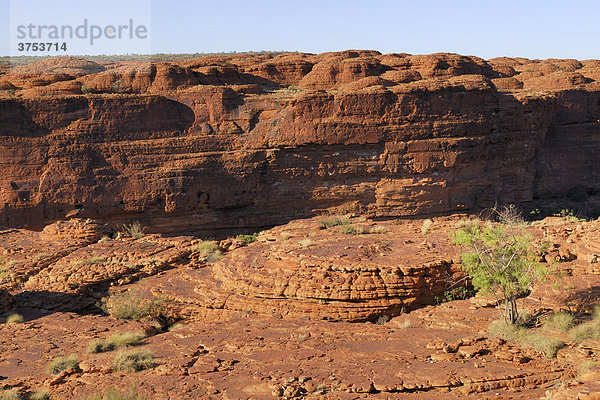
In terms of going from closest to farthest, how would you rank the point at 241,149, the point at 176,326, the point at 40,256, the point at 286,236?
the point at 176,326
the point at 286,236
the point at 40,256
the point at 241,149

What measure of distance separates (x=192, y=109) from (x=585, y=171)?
76.4 feet

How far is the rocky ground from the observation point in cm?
841

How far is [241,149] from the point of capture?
83.3 ft

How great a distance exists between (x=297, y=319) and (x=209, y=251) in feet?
19.0

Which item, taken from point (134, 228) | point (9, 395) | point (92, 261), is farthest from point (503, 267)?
point (134, 228)

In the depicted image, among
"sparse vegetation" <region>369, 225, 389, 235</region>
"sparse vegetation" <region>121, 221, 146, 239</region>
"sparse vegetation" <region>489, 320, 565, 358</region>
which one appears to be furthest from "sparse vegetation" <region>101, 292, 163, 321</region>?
"sparse vegetation" <region>121, 221, 146, 239</region>

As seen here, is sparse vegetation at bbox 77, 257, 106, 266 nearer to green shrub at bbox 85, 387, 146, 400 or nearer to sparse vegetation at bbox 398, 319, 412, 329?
green shrub at bbox 85, 387, 146, 400

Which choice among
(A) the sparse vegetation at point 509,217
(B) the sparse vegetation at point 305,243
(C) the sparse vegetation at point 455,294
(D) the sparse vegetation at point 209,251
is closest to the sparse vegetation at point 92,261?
(D) the sparse vegetation at point 209,251

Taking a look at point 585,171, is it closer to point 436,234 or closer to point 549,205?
point 549,205

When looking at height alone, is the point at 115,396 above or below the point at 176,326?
above

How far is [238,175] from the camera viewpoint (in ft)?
82.7

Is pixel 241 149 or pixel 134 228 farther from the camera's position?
pixel 241 149

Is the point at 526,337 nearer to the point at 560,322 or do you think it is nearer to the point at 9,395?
the point at 560,322

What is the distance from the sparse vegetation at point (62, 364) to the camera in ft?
31.2
